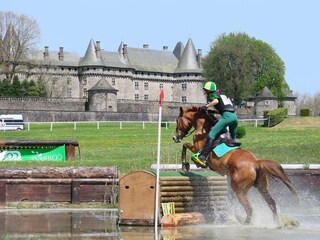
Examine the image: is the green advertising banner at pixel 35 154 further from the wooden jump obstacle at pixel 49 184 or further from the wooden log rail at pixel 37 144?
the wooden jump obstacle at pixel 49 184

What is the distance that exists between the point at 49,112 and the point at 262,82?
36.5 metres

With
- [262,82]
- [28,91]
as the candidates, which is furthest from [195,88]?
[28,91]

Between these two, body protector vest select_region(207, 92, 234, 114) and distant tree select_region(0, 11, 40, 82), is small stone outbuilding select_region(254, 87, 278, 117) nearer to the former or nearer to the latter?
distant tree select_region(0, 11, 40, 82)

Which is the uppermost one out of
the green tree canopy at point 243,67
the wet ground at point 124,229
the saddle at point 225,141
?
the green tree canopy at point 243,67

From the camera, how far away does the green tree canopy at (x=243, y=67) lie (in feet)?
357

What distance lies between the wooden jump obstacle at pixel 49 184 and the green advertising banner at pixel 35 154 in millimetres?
7549

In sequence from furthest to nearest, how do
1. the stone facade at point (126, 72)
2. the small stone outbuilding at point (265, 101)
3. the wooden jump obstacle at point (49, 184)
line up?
1. the stone facade at point (126, 72)
2. the small stone outbuilding at point (265, 101)
3. the wooden jump obstacle at point (49, 184)

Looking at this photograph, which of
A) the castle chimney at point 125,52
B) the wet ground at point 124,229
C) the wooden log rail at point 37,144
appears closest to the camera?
the wet ground at point 124,229

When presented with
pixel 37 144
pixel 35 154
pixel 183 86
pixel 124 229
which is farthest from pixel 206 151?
pixel 183 86

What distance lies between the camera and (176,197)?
14539 mm

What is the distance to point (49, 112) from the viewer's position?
101188 mm

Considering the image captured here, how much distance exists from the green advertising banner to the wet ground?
32.5 feet

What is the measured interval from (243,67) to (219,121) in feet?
312

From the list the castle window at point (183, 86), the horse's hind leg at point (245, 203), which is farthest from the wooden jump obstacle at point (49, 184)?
the castle window at point (183, 86)
